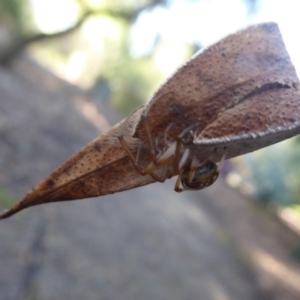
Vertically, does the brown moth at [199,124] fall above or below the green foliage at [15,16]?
above

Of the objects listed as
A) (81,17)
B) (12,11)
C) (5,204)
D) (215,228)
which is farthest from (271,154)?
(5,204)

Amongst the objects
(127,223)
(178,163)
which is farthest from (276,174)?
(178,163)

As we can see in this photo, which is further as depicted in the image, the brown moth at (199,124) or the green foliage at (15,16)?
the green foliage at (15,16)

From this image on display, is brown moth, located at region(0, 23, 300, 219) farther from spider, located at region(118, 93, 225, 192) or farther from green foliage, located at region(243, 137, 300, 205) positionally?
green foliage, located at region(243, 137, 300, 205)

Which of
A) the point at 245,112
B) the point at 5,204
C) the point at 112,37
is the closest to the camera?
the point at 245,112

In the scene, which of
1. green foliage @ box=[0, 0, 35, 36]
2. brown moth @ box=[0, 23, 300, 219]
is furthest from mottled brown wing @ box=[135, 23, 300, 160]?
green foliage @ box=[0, 0, 35, 36]

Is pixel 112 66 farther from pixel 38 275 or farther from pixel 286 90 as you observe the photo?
pixel 286 90

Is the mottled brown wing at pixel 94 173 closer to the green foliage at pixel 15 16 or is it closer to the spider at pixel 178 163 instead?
the spider at pixel 178 163

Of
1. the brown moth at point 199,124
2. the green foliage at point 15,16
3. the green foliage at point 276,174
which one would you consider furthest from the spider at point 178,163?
the green foliage at point 15,16
